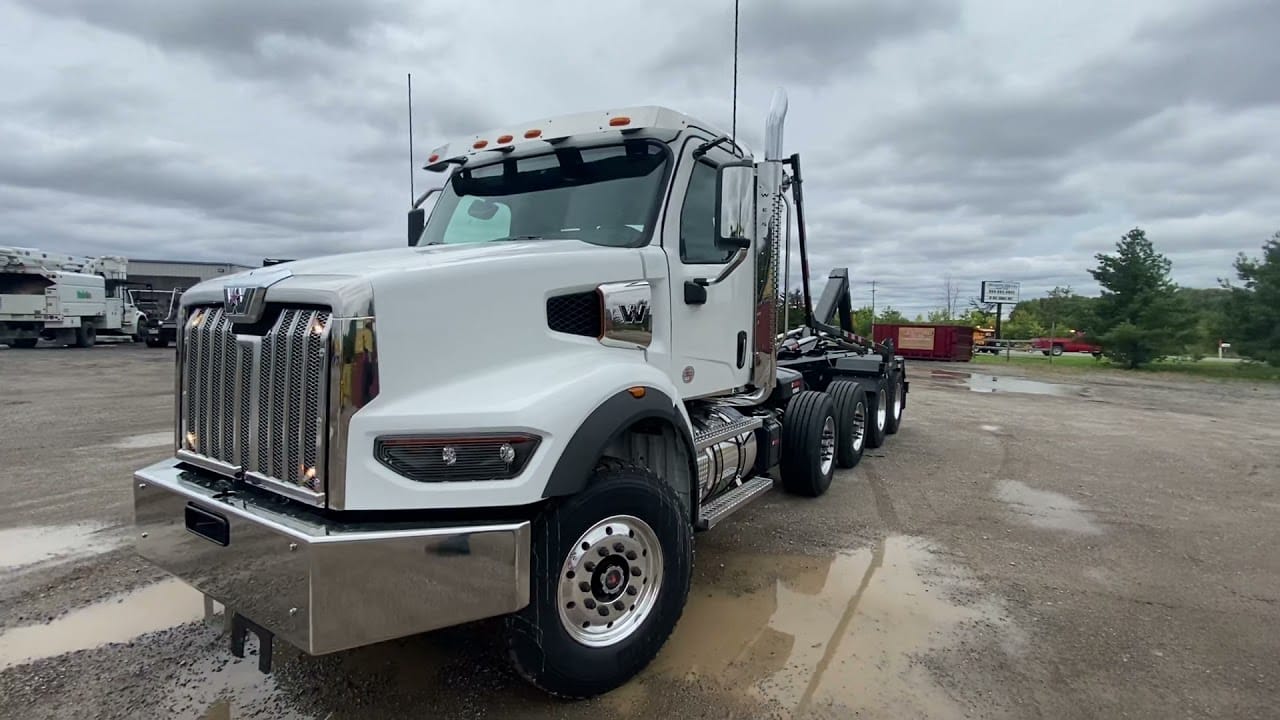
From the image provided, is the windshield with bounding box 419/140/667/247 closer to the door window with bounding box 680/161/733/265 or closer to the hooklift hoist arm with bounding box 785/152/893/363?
the door window with bounding box 680/161/733/265

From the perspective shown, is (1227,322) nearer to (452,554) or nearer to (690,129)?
(690,129)

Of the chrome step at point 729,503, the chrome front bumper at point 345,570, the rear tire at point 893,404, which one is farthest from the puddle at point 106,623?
the rear tire at point 893,404

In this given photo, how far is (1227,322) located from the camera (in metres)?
26.6

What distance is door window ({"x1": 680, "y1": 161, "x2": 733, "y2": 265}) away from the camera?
13.3 feet

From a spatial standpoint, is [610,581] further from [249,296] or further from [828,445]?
[828,445]

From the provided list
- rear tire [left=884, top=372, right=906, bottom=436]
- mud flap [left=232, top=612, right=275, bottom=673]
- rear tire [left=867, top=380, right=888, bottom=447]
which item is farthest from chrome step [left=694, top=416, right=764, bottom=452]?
rear tire [left=884, top=372, right=906, bottom=436]

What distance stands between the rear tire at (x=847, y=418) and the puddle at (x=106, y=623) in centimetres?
590

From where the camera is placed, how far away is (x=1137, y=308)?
26.9 meters

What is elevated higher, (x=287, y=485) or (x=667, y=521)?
(x=287, y=485)

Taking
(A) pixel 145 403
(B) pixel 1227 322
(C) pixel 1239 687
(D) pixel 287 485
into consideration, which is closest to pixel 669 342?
(D) pixel 287 485

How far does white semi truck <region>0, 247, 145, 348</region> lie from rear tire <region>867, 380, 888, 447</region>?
30.4 metres

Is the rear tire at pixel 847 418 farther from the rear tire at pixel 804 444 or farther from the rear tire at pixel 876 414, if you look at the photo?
the rear tire at pixel 804 444

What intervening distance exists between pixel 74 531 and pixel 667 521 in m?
4.69

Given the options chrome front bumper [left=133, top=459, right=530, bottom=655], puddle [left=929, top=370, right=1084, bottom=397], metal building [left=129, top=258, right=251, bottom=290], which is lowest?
puddle [left=929, top=370, right=1084, bottom=397]
